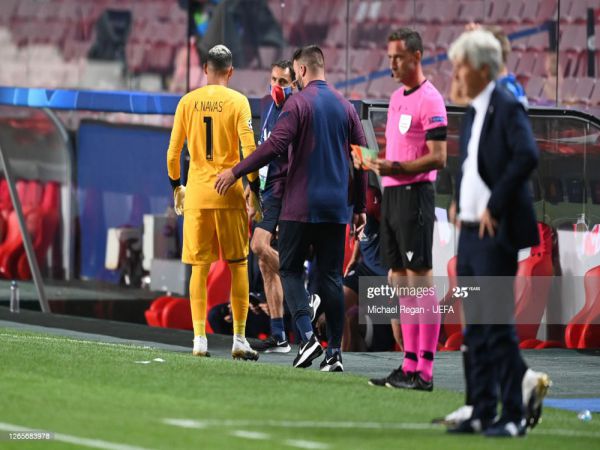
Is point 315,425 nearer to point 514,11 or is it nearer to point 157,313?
point 157,313

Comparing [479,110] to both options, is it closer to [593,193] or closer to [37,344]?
[37,344]

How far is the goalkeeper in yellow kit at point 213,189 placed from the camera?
10.4 metres

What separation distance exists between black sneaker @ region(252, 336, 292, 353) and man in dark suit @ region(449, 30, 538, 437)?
4288 millimetres

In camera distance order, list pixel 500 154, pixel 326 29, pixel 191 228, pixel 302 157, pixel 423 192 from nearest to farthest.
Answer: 1. pixel 500 154
2. pixel 423 192
3. pixel 302 157
4. pixel 191 228
5. pixel 326 29

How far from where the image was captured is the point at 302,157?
31.9 feet

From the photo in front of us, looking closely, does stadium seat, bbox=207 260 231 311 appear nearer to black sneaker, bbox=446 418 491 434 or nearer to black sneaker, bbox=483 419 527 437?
black sneaker, bbox=446 418 491 434

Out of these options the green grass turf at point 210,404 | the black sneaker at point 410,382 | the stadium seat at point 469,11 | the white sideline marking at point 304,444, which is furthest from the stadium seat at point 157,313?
the white sideline marking at point 304,444

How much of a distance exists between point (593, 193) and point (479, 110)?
21.4 ft

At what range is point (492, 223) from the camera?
22.8 ft

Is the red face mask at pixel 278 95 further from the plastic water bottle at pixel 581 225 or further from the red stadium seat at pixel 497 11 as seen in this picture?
the red stadium seat at pixel 497 11

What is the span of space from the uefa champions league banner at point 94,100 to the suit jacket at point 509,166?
1011cm

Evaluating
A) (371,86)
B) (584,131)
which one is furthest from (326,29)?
(584,131)

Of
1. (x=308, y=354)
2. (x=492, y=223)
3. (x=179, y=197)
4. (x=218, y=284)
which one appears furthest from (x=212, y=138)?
(x=218, y=284)

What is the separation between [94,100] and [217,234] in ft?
28.1
